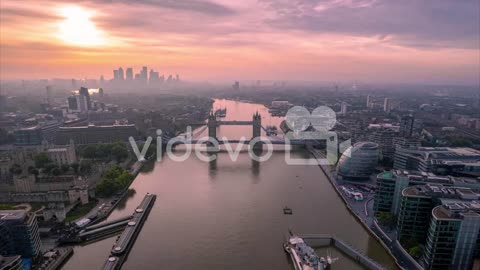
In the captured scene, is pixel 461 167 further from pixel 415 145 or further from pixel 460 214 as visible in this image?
pixel 460 214

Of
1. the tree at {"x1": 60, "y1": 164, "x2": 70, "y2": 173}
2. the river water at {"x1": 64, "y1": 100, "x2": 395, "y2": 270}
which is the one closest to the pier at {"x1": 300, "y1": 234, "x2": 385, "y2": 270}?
the river water at {"x1": 64, "y1": 100, "x2": 395, "y2": 270}

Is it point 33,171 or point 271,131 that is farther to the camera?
point 271,131

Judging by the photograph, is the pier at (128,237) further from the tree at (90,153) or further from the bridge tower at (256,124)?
the bridge tower at (256,124)

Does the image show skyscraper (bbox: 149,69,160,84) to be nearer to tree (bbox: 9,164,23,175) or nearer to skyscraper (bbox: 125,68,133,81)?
skyscraper (bbox: 125,68,133,81)

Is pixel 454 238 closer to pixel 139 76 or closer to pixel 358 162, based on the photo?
pixel 358 162

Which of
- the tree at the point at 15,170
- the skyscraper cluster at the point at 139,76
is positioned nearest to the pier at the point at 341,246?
the tree at the point at 15,170

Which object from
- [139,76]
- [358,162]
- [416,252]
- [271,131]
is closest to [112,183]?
[358,162]

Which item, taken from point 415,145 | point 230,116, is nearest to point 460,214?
point 415,145
